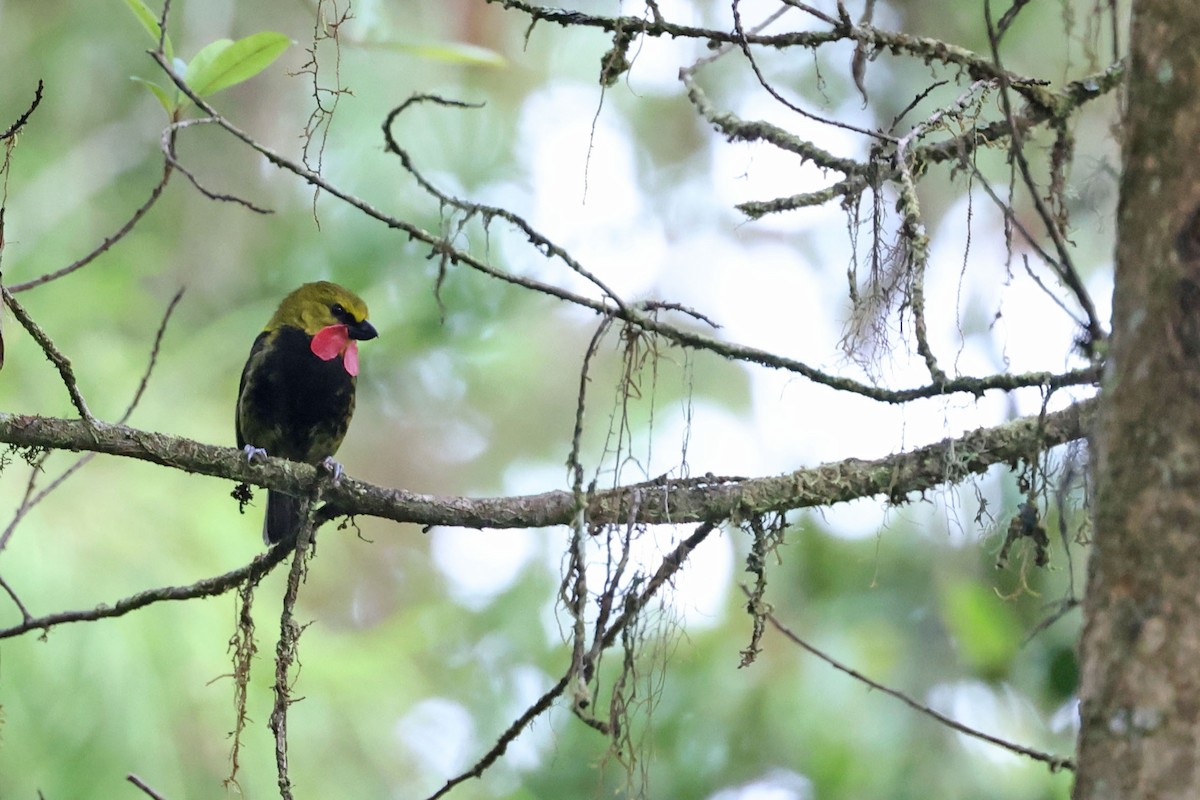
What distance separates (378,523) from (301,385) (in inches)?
170

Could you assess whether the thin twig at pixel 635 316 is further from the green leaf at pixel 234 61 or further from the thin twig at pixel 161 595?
the thin twig at pixel 161 595

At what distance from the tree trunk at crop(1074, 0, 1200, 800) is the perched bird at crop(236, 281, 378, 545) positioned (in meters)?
2.81

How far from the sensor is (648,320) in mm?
1903

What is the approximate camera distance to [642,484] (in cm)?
A: 216

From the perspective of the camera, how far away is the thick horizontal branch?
205cm

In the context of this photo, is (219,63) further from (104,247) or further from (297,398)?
(297,398)

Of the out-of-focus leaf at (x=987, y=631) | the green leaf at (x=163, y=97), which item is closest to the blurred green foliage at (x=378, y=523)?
the out-of-focus leaf at (x=987, y=631)

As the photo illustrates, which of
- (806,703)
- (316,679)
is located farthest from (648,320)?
(316,679)

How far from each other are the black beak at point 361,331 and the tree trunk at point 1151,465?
2.88 metres

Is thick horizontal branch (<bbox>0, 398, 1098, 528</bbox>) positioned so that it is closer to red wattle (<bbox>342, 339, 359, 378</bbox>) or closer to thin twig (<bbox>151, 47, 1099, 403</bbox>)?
thin twig (<bbox>151, 47, 1099, 403</bbox>)

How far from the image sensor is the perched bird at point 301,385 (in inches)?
144

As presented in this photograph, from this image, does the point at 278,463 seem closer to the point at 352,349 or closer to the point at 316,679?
the point at 352,349

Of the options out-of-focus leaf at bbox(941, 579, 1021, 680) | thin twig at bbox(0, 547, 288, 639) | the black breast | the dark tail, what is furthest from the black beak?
out-of-focus leaf at bbox(941, 579, 1021, 680)

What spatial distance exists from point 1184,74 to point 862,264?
1.08 meters
